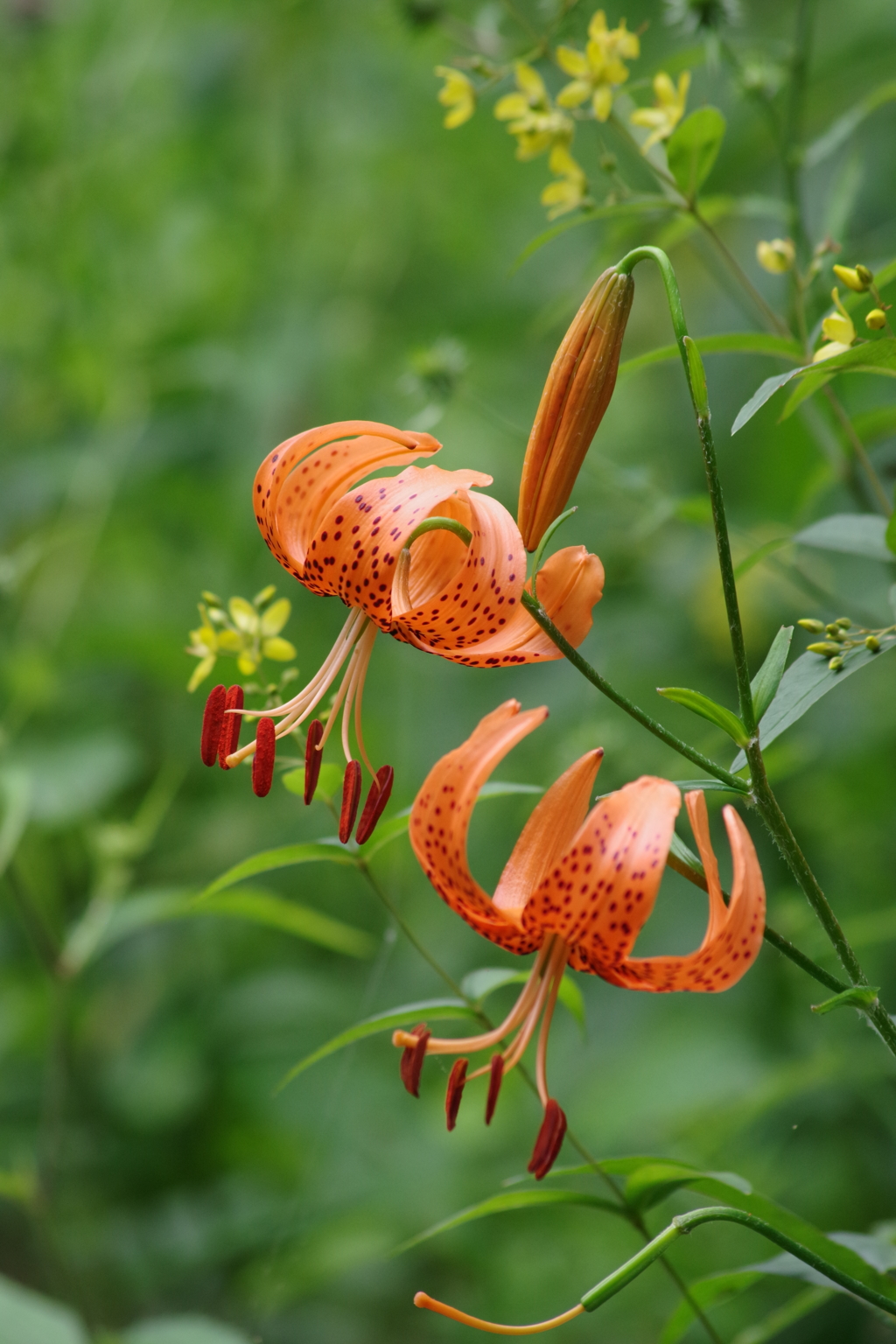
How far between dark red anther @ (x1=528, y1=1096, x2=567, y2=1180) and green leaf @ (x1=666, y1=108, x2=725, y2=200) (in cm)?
44

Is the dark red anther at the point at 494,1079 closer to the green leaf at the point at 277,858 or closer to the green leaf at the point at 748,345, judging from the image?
the green leaf at the point at 277,858

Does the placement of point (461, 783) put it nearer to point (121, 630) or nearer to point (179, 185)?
point (121, 630)

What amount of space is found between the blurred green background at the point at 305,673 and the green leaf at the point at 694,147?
1.18 feet

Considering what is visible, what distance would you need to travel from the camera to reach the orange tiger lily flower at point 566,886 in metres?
0.42

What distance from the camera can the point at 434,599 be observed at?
510mm

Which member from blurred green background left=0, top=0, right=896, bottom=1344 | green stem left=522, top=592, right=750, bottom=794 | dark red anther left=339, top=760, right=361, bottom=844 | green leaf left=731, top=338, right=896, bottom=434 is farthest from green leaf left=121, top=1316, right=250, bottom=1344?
green leaf left=731, top=338, right=896, bottom=434

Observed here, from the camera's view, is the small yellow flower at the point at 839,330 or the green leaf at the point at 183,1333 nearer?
the small yellow flower at the point at 839,330

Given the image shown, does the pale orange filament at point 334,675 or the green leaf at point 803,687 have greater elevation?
the green leaf at point 803,687

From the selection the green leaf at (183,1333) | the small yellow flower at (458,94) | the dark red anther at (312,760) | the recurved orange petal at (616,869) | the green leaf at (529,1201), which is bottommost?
the green leaf at (183,1333)

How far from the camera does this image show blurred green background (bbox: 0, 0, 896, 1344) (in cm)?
128

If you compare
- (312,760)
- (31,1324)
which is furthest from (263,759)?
(31,1324)

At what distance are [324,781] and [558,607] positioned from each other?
0.16 m

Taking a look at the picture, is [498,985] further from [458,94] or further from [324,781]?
[458,94]

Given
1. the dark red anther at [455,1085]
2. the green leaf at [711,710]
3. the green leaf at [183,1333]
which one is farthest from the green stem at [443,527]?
the green leaf at [183,1333]
